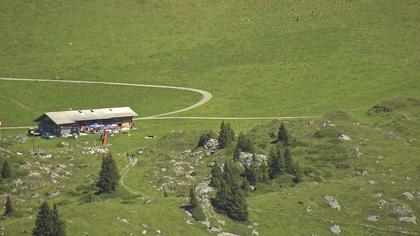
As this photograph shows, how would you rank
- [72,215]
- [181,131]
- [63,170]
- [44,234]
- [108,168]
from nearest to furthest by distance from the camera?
[44,234] → [72,215] → [108,168] → [63,170] → [181,131]

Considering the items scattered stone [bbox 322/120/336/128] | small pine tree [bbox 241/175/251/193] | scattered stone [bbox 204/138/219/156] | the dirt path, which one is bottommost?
the dirt path

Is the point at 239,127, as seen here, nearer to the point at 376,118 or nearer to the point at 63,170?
the point at 376,118

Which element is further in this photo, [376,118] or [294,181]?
[376,118]

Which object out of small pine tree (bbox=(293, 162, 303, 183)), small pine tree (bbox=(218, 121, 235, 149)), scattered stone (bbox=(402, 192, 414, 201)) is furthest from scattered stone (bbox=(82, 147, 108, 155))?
scattered stone (bbox=(402, 192, 414, 201))

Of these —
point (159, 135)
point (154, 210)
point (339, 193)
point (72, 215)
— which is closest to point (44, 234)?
point (72, 215)

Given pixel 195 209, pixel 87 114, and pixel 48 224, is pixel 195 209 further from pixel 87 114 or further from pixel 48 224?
pixel 87 114

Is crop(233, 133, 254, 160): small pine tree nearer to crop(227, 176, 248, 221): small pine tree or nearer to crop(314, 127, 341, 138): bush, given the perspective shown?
crop(314, 127, 341, 138): bush
